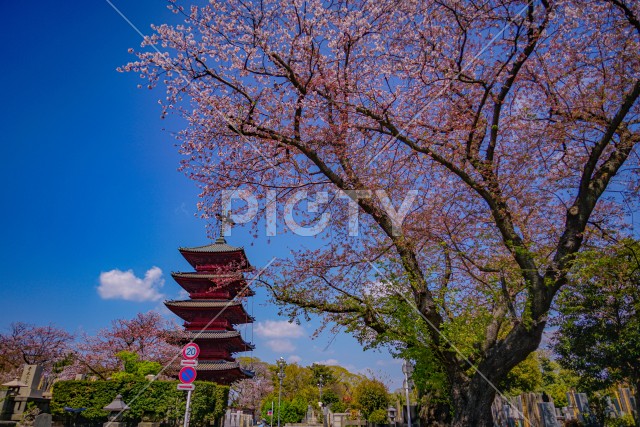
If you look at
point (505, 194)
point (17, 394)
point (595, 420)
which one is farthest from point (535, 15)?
point (17, 394)

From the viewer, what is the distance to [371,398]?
26234 mm

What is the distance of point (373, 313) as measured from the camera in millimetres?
8922

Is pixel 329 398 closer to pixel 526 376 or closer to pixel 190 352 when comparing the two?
pixel 526 376

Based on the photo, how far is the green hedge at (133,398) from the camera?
21156 millimetres

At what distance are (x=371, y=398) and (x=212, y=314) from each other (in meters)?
13.7

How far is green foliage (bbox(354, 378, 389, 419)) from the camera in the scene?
2584cm

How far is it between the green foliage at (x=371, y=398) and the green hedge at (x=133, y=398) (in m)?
10.7

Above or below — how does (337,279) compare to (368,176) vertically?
below

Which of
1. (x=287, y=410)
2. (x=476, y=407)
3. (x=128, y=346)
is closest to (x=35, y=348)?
(x=128, y=346)

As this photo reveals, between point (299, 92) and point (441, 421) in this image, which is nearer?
point (299, 92)

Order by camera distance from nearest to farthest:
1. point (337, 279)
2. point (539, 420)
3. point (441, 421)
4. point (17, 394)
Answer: point (337, 279) < point (539, 420) < point (441, 421) < point (17, 394)

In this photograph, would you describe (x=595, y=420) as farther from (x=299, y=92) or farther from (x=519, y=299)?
(x=299, y=92)

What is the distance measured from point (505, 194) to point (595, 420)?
27.9 ft

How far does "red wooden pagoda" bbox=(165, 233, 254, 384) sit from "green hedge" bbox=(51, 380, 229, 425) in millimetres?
5070
